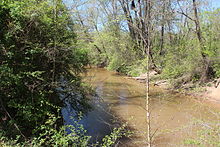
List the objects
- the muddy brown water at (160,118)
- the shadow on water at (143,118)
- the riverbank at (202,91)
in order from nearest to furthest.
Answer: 1. the muddy brown water at (160,118)
2. the shadow on water at (143,118)
3. the riverbank at (202,91)

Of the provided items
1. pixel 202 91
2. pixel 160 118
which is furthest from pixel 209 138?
pixel 202 91

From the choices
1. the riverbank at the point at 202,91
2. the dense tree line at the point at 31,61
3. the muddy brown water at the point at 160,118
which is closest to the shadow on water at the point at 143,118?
the muddy brown water at the point at 160,118

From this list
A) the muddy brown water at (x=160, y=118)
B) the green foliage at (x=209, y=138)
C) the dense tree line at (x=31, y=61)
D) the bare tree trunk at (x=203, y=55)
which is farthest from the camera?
the bare tree trunk at (x=203, y=55)

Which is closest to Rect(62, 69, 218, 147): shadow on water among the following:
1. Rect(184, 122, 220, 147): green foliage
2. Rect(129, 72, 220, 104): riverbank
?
Rect(129, 72, 220, 104): riverbank

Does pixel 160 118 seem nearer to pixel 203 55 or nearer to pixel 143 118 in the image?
pixel 143 118

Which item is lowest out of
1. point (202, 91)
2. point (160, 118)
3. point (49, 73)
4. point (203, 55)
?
point (160, 118)

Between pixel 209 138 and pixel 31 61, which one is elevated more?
pixel 31 61

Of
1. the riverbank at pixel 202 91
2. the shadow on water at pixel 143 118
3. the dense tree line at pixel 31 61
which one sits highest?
the dense tree line at pixel 31 61

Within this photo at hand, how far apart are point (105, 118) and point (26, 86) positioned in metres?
4.06

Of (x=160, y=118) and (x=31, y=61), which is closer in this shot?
(x=31, y=61)

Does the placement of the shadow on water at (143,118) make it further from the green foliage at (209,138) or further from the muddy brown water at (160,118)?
the green foliage at (209,138)

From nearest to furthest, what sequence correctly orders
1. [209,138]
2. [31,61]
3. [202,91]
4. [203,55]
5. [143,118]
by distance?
[209,138] < [31,61] < [143,118] < [202,91] < [203,55]

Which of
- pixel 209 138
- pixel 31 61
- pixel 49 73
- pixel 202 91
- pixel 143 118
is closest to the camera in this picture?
pixel 209 138

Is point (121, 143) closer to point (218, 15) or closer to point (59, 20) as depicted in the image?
point (59, 20)
